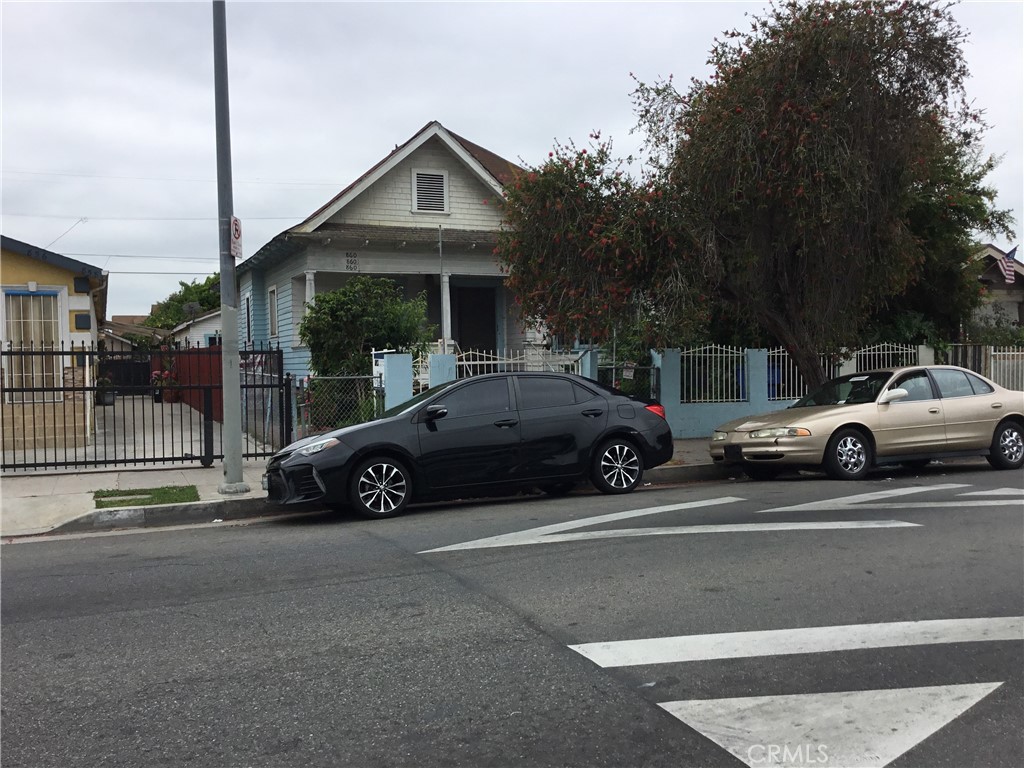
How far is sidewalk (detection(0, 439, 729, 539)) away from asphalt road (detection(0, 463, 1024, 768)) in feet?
3.23

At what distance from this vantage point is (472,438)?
950 centimetres

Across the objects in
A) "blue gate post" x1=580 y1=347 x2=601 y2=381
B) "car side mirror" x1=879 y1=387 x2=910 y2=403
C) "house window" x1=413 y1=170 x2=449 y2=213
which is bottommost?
"car side mirror" x1=879 y1=387 x2=910 y2=403

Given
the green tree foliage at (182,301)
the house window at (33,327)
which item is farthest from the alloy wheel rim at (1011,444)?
the green tree foliage at (182,301)

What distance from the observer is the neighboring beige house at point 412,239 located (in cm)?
1989

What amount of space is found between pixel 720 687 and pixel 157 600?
12.3 feet

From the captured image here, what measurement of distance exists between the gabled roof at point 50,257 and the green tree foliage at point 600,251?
748cm

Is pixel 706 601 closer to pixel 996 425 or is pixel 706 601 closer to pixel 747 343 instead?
pixel 996 425

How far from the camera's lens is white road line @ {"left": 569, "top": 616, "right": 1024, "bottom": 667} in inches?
180

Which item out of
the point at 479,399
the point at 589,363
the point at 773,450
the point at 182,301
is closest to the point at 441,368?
the point at 589,363

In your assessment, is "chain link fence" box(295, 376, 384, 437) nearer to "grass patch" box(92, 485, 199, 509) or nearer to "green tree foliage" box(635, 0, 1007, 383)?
"grass patch" box(92, 485, 199, 509)

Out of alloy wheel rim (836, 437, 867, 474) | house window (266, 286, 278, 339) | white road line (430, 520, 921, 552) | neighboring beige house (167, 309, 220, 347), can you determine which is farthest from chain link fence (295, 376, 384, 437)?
neighboring beige house (167, 309, 220, 347)

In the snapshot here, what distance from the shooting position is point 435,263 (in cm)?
2092

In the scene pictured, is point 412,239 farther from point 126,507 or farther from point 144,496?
point 126,507

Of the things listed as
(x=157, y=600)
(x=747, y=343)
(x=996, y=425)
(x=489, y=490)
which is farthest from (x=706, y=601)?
(x=747, y=343)
